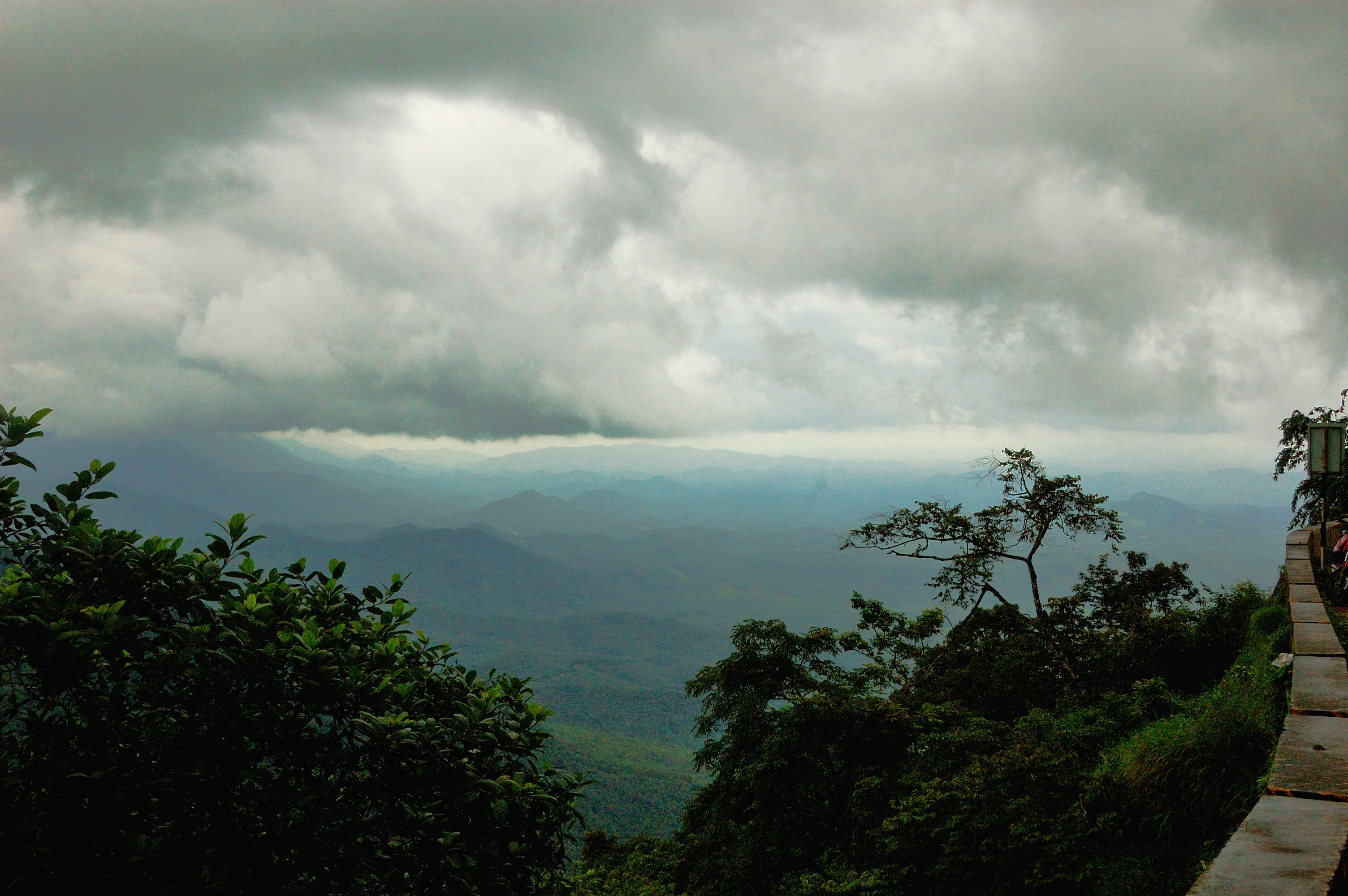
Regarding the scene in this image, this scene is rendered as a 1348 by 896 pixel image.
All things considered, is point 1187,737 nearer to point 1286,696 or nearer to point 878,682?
point 1286,696

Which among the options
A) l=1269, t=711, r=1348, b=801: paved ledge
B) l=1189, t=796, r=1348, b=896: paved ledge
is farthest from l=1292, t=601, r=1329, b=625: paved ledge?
l=1189, t=796, r=1348, b=896: paved ledge

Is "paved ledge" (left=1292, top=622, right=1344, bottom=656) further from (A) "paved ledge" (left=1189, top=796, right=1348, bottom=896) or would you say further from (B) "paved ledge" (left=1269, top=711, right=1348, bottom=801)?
(A) "paved ledge" (left=1189, top=796, right=1348, bottom=896)

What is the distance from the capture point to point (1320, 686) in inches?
236

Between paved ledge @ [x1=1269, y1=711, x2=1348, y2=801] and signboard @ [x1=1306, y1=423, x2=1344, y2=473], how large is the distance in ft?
29.6

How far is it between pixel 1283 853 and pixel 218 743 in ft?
16.3

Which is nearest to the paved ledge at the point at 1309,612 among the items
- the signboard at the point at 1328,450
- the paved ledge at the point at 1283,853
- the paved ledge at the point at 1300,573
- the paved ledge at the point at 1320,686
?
the paved ledge at the point at 1300,573

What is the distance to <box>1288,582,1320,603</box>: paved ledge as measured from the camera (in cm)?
981

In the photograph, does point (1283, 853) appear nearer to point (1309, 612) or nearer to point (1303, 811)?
A: point (1303, 811)

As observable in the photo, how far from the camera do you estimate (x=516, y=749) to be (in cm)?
391

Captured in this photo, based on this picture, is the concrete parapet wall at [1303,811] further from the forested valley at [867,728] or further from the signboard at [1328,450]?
the signboard at [1328,450]

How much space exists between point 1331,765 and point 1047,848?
2.60 meters

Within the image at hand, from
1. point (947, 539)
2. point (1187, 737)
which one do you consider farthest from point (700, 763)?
point (1187, 737)

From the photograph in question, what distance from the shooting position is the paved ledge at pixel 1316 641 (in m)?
7.12

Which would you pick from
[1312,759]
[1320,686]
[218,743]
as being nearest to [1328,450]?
[1320,686]
